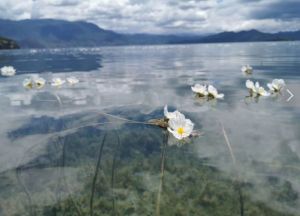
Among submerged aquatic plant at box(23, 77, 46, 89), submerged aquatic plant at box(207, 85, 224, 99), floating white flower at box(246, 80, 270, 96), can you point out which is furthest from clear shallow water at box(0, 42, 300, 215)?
submerged aquatic plant at box(23, 77, 46, 89)

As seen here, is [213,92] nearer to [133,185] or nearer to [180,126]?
[180,126]

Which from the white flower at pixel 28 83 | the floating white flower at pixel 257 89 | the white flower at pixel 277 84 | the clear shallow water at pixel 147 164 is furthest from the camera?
the white flower at pixel 28 83

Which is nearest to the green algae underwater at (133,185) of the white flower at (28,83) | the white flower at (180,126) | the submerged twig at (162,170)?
the submerged twig at (162,170)

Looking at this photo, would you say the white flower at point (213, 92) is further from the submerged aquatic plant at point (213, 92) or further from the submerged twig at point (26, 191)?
the submerged twig at point (26, 191)

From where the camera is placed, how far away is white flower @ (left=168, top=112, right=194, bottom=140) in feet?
17.1

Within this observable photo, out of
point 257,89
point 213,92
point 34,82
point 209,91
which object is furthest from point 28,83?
point 257,89

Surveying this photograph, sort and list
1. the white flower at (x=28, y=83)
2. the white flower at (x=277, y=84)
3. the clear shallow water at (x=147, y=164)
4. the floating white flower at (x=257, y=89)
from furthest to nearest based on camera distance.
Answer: the white flower at (x=28, y=83) < the white flower at (x=277, y=84) < the floating white flower at (x=257, y=89) < the clear shallow water at (x=147, y=164)

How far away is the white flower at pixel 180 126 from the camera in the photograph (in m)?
5.20

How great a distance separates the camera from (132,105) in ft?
30.8

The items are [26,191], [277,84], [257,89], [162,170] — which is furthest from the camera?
[277,84]

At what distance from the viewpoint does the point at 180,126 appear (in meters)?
5.24

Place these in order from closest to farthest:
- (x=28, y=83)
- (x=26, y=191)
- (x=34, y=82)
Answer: (x=26, y=191) < (x=28, y=83) < (x=34, y=82)

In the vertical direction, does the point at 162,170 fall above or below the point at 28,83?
above

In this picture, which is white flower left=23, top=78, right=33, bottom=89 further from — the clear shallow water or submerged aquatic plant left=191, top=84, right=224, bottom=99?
submerged aquatic plant left=191, top=84, right=224, bottom=99
